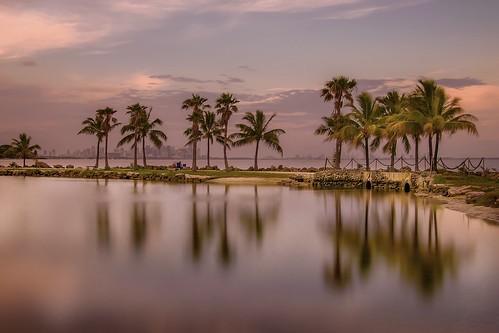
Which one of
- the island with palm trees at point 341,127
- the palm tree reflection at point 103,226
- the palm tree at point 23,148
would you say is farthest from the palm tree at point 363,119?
the palm tree at point 23,148

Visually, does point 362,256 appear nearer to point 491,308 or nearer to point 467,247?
point 467,247

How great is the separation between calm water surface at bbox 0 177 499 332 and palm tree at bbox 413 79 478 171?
59.6 ft

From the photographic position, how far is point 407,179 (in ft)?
155

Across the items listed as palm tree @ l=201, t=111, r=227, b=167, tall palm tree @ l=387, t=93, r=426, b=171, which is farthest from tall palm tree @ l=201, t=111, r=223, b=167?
tall palm tree @ l=387, t=93, r=426, b=171

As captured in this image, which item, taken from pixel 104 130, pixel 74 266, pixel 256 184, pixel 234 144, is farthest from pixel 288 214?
pixel 104 130

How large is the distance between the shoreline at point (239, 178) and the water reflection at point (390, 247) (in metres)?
2.28

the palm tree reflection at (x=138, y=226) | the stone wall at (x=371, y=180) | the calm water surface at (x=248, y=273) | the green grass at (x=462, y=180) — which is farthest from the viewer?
the stone wall at (x=371, y=180)

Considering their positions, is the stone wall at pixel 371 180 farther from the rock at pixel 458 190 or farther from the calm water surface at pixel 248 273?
the calm water surface at pixel 248 273

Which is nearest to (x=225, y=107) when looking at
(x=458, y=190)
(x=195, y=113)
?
(x=195, y=113)

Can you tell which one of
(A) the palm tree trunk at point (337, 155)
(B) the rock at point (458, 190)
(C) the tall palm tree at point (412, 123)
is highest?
(C) the tall palm tree at point (412, 123)

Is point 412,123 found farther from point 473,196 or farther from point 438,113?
point 473,196

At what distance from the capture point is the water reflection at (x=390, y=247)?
1325cm

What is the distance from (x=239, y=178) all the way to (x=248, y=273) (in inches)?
1802

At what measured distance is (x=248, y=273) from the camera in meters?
13.6
